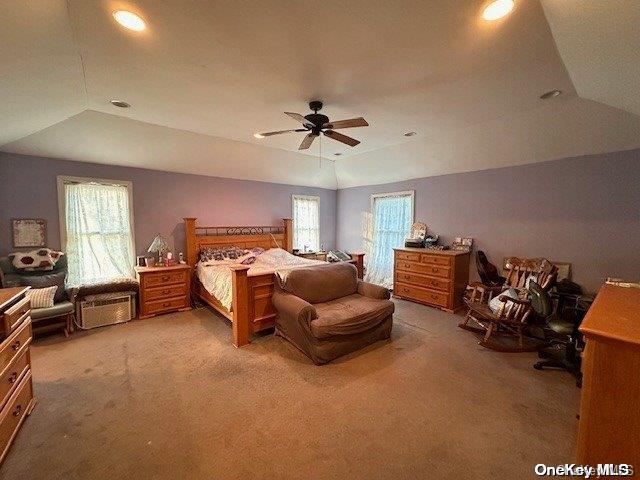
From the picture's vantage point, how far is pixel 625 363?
1091 millimetres

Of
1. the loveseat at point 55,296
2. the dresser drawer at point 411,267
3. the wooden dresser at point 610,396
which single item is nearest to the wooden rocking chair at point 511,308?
the dresser drawer at point 411,267

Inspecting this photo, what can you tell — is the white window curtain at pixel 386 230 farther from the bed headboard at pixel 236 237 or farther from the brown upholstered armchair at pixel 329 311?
the brown upholstered armchair at pixel 329 311

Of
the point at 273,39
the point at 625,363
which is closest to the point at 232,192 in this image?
the point at 273,39

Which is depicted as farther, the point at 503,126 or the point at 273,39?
the point at 503,126

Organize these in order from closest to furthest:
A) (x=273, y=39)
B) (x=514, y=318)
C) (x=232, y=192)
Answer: (x=273, y=39) < (x=514, y=318) < (x=232, y=192)

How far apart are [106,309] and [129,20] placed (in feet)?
12.2

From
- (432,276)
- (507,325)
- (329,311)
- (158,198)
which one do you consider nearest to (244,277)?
(329,311)

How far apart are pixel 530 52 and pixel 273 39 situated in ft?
6.47

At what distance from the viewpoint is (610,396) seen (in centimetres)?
112

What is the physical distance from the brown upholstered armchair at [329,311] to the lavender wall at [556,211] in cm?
242

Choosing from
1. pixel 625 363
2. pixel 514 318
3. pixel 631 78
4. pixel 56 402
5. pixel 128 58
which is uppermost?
pixel 128 58

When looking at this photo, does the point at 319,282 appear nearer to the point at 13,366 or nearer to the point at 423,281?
the point at 423,281

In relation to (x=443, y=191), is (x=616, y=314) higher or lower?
lower

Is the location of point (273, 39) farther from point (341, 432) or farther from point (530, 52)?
point (341, 432)
